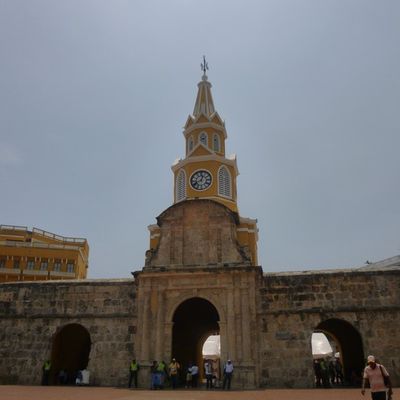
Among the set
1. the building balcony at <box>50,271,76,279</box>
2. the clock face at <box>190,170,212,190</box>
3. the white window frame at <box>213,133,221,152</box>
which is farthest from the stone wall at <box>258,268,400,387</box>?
the building balcony at <box>50,271,76,279</box>

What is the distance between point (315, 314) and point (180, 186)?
18.5 m

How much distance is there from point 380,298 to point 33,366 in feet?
52.6

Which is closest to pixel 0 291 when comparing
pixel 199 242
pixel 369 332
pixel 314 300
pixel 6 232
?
pixel 199 242

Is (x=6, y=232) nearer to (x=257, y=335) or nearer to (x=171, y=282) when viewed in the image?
(x=171, y=282)

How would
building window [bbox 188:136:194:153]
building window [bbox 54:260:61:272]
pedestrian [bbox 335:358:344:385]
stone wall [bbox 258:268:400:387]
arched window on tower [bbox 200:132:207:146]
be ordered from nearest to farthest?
stone wall [bbox 258:268:400:387] < pedestrian [bbox 335:358:344:385] < arched window on tower [bbox 200:132:207:146] < building window [bbox 188:136:194:153] < building window [bbox 54:260:61:272]

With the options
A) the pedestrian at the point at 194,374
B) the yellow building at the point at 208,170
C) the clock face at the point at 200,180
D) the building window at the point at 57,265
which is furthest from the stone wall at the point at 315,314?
the building window at the point at 57,265

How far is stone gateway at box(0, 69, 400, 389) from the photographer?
1770 centimetres

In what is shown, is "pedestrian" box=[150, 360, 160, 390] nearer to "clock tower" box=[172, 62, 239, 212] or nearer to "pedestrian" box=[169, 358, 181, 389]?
"pedestrian" box=[169, 358, 181, 389]

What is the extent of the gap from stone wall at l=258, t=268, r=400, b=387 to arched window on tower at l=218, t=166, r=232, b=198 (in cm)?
1483

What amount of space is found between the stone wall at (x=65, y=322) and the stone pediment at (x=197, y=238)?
2.32 metres

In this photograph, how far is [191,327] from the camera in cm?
2280

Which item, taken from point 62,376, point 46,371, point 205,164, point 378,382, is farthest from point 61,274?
point 378,382

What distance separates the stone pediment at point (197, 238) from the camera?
776 inches

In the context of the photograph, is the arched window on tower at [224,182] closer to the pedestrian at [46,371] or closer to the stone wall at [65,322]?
the stone wall at [65,322]
